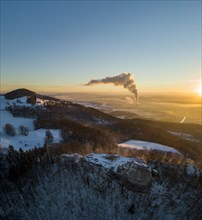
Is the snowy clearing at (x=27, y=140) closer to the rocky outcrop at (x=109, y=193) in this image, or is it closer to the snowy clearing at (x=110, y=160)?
the rocky outcrop at (x=109, y=193)

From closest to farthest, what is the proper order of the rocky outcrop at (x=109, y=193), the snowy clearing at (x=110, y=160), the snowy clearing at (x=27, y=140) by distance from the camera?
the rocky outcrop at (x=109, y=193)
the snowy clearing at (x=110, y=160)
the snowy clearing at (x=27, y=140)

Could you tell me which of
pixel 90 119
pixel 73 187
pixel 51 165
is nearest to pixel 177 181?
pixel 73 187

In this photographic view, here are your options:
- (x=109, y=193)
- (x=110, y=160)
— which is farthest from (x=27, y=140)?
(x=109, y=193)

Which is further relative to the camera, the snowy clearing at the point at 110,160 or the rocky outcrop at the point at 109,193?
the snowy clearing at the point at 110,160

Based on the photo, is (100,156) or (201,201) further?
(100,156)

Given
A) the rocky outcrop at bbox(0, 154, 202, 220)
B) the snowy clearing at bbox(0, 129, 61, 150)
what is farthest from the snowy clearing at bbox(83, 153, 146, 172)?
the snowy clearing at bbox(0, 129, 61, 150)

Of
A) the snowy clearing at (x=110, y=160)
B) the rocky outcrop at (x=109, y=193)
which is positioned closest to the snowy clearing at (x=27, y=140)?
the rocky outcrop at (x=109, y=193)

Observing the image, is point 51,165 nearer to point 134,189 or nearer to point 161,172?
point 134,189

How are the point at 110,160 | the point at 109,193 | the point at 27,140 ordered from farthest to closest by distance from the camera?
the point at 27,140
the point at 110,160
the point at 109,193

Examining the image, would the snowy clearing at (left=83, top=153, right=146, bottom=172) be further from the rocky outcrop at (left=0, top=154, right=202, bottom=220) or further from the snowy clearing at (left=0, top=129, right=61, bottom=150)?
the snowy clearing at (left=0, top=129, right=61, bottom=150)

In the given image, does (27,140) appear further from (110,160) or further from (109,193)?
(109,193)

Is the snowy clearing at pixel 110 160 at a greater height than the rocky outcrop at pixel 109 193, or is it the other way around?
the snowy clearing at pixel 110 160
